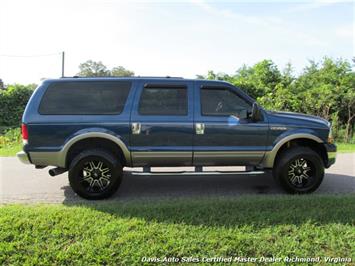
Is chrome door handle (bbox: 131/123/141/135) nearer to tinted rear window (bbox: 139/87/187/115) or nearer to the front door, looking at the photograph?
tinted rear window (bbox: 139/87/187/115)

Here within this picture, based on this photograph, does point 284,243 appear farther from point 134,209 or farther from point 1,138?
point 1,138

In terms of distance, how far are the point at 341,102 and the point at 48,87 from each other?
12058mm

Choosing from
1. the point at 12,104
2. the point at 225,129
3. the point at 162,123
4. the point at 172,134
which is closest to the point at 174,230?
the point at 172,134

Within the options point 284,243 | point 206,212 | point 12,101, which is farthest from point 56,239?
point 12,101

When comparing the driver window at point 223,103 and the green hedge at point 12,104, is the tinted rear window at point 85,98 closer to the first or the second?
the driver window at point 223,103

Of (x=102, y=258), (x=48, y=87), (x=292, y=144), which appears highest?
(x=48, y=87)

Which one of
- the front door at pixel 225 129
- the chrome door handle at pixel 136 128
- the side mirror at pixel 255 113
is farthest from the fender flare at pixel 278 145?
the chrome door handle at pixel 136 128

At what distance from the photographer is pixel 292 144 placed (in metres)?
5.78

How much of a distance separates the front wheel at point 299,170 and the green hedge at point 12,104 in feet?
45.4

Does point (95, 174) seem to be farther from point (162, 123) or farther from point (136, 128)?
point (162, 123)

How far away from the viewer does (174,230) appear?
4020 millimetres

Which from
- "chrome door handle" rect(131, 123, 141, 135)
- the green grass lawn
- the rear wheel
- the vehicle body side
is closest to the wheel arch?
the vehicle body side

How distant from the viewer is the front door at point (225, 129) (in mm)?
5461

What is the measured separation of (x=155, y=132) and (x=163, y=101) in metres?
0.52
